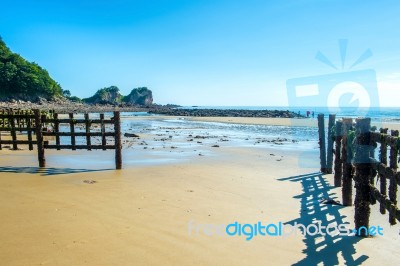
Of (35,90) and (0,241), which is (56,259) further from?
(35,90)

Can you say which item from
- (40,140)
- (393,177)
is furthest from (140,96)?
(393,177)

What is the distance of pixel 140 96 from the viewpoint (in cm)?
18838

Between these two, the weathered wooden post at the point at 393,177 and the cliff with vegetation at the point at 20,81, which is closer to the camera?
the weathered wooden post at the point at 393,177

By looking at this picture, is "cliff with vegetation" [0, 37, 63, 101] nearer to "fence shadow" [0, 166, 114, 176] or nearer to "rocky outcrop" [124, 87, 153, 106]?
"fence shadow" [0, 166, 114, 176]

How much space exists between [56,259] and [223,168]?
8.03 metres

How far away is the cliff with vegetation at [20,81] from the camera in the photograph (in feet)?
264

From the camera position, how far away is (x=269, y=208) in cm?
703

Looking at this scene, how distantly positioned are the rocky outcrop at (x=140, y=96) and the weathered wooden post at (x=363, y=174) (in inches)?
7202

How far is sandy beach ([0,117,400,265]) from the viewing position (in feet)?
15.1

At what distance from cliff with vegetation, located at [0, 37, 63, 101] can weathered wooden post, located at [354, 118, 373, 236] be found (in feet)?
296

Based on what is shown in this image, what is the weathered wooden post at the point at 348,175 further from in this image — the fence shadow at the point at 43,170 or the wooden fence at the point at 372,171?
the fence shadow at the point at 43,170

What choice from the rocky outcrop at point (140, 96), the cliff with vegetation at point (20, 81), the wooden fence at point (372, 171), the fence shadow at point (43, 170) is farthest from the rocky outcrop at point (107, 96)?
the wooden fence at point (372, 171)

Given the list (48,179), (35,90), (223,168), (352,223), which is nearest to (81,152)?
(48,179)

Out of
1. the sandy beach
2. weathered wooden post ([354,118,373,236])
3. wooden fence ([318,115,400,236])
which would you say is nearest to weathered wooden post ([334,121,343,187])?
the sandy beach
